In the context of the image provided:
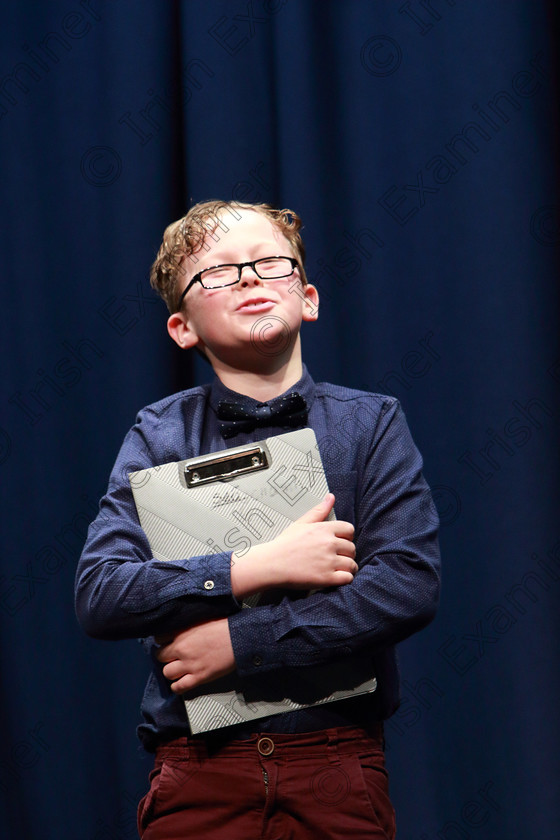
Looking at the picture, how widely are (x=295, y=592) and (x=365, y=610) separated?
10 centimetres

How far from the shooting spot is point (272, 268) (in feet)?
4.30

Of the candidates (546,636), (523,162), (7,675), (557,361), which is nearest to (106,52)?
(523,162)

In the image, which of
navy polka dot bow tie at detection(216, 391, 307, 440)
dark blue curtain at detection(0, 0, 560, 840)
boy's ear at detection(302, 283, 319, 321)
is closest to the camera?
A: navy polka dot bow tie at detection(216, 391, 307, 440)

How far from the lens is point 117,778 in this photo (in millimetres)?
1975

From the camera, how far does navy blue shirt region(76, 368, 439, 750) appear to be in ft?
3.53

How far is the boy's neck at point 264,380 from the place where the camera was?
131 cm

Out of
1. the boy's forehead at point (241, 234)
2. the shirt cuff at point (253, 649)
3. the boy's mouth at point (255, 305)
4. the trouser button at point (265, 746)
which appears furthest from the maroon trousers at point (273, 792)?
the boy's forehead at point (241, 234)

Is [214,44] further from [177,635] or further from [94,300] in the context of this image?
[177,635]

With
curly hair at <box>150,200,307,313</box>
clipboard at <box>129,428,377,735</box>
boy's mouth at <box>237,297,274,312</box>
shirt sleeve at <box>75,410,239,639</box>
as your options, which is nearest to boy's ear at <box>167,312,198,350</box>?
curly hair at <box>150,200,307,313</box>

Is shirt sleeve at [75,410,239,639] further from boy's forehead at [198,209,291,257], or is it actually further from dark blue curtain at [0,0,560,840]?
dark blue curtain at [0,0,560,840]

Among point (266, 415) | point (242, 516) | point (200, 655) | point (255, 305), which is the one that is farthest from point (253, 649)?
point (255, 305)

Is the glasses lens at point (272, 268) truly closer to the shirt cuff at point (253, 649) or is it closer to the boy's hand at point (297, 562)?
the boy's hand at point (297, 562)

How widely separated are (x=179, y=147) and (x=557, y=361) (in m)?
1.01

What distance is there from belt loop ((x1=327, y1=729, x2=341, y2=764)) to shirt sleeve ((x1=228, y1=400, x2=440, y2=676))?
13 centimetres
